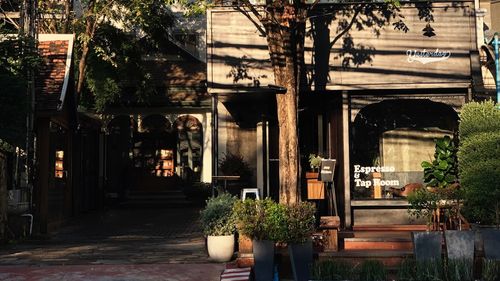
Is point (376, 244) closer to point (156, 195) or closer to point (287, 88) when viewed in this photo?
point (287, 88)

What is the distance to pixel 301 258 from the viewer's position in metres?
8.20

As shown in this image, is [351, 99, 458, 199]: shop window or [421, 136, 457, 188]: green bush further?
[351, 99, 458, 199]: shop window

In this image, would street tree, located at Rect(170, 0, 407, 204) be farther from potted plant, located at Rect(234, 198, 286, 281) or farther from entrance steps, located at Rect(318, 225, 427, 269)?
entrance steps, located at Rect(318, 225, 427, 269)

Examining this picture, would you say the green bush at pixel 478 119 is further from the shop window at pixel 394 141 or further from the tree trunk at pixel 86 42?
the tree trunk at pixel 86 42

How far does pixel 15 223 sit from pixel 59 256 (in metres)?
2.60

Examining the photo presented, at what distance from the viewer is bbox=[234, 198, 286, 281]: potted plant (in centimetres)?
825

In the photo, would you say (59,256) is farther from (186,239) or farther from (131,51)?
(131,51)

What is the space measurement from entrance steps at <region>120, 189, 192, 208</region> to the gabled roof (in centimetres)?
675

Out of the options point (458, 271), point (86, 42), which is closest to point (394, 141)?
point (458, 271)

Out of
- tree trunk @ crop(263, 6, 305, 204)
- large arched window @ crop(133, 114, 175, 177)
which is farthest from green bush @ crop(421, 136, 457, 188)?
large arched window @ crop(133, 114, 175, 177)

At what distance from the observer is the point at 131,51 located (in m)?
17.9

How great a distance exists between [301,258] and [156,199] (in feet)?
41.3

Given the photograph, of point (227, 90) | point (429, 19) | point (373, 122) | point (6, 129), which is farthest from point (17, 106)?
point (429, 19)

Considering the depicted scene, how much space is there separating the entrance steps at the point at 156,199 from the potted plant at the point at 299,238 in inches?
442
